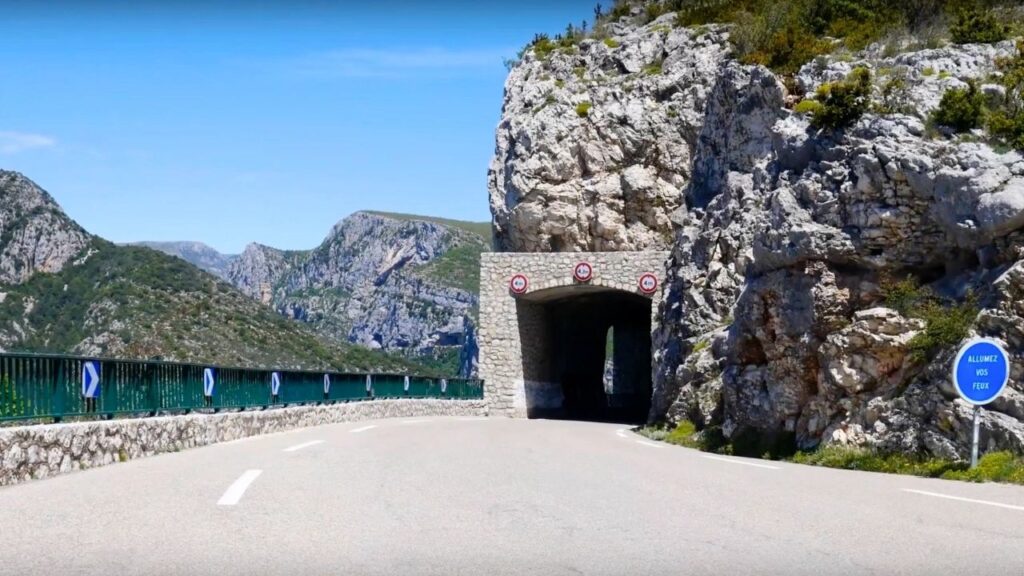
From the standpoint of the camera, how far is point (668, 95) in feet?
145

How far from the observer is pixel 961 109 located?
57.6ft

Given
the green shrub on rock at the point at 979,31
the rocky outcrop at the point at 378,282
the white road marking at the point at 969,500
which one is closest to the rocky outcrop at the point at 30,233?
the rocky outcrop at the point at 378,282

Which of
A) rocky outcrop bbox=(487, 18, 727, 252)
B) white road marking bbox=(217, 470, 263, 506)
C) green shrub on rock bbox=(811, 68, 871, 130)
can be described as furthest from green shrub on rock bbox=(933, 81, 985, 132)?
rocky outcrop bbox=(487, 18, 727, 252)

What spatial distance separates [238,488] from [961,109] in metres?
13.3

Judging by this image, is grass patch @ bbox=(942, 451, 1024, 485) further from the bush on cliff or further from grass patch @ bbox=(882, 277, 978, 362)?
the bush on cliff

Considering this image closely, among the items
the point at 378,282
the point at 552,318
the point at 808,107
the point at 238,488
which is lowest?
the point at 238,488

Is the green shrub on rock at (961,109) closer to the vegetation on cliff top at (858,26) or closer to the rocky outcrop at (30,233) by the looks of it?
the vegetation on cliff top at (858,26)

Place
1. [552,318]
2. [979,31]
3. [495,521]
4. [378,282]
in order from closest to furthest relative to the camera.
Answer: [495,521] < [979,31] < [552,318] < [378,282]

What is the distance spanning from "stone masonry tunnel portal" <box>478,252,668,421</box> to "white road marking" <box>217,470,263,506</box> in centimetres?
2841

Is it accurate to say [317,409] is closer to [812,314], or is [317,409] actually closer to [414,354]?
[812,314]

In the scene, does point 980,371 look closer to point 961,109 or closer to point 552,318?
point 961,109

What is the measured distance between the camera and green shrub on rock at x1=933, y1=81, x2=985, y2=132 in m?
17.5

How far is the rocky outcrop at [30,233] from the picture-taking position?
69.1 metres

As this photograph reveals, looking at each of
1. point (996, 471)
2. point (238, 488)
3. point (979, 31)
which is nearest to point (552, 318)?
point (979, 31)
